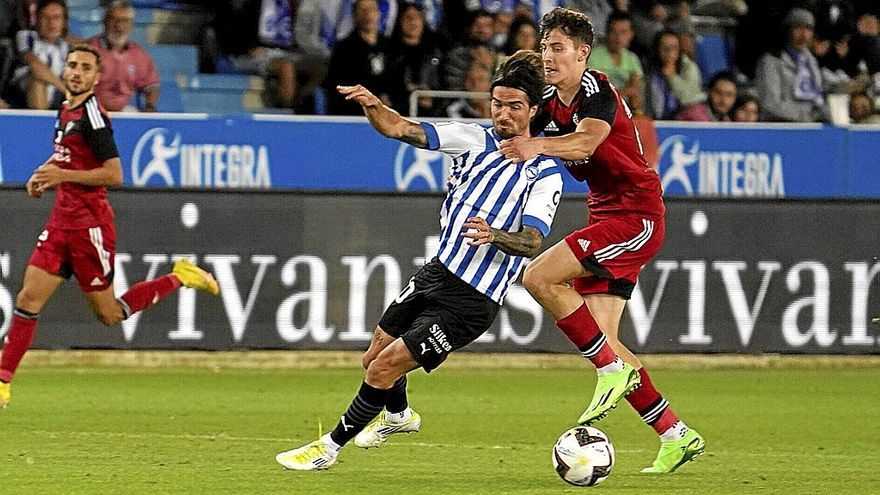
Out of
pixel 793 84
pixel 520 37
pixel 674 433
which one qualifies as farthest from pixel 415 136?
pixel 793 84

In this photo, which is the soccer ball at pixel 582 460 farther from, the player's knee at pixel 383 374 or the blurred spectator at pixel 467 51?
the blurred spectator at pixel 467 51

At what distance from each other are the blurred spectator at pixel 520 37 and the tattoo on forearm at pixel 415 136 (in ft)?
29.3

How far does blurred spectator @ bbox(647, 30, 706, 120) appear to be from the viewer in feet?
55.9

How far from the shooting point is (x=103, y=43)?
50.7ft

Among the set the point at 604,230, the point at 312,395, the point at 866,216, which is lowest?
the point at 312,395

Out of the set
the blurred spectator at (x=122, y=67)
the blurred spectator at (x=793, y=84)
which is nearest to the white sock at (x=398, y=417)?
the blurred spectator at (x=122, y=67)

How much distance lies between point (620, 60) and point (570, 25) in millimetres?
9193

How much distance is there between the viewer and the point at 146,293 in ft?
38.6

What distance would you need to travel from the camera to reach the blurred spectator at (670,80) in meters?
17.0

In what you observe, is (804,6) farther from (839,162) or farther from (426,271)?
(426,271)

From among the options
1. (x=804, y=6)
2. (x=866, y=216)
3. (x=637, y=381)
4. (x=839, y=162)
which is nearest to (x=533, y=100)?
(x=637, y=381)

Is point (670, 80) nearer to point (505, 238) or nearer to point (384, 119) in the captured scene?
point (505, 238)

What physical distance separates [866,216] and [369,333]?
392cm

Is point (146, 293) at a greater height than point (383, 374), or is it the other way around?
point (383, 374)
